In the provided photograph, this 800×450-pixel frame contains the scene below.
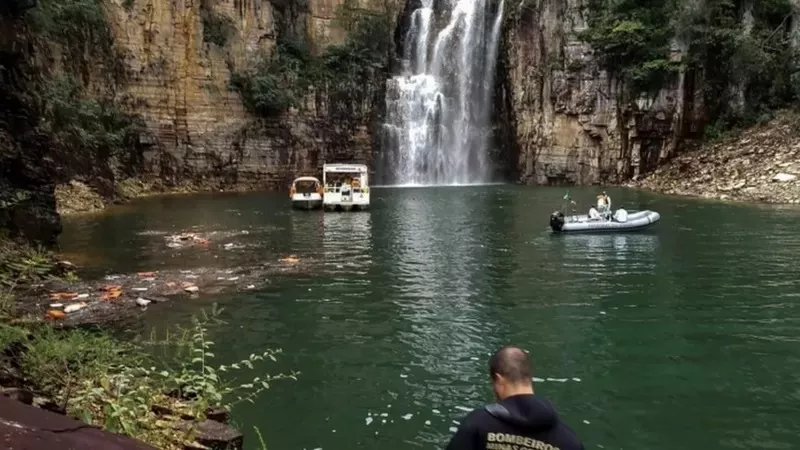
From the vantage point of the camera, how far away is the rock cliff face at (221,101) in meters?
50.3

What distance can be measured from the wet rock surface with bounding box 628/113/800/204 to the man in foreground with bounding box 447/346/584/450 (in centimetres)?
3587

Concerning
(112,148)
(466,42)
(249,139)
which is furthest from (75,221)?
(466,42)

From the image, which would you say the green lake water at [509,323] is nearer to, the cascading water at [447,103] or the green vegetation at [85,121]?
the green vegetation at [85,121]

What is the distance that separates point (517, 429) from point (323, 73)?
56.3m

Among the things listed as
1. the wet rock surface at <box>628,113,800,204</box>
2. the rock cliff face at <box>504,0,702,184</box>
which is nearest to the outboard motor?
the wet rock surface at <box>628,113,800,204</box>

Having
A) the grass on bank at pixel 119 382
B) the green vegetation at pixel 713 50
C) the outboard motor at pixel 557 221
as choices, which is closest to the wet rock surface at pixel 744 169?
the green vegetation at pixel 713 50

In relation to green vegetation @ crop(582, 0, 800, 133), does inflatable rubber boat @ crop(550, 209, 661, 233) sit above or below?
below

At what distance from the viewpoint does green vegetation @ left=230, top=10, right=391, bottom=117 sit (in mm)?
54625

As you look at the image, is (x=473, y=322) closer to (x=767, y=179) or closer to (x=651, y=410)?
(x=651, y=410)

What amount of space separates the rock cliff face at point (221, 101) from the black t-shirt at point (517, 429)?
1989 inches

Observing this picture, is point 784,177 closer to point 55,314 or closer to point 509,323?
point 509,323

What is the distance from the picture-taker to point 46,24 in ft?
81.0

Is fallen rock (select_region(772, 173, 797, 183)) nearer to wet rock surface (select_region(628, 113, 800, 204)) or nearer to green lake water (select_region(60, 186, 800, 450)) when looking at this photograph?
wet rock surface (select_region(628, 113, 800, 204))

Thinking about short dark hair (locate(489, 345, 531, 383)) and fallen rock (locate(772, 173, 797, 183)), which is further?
fallen rock (locate(772, 173, 797, 183))
